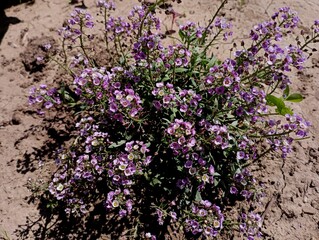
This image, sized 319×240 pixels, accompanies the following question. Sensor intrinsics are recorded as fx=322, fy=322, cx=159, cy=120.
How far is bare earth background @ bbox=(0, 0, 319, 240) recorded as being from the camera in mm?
3701

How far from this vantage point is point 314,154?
4168 millimetres

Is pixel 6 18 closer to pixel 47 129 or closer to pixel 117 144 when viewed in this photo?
pixel 47 129

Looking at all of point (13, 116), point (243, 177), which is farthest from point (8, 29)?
point (243, 177)

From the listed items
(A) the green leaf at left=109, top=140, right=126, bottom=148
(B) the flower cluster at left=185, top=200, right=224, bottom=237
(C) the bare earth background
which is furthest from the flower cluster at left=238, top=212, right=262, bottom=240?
(A) the green leaf at left=109, top=140, right=126, bottom=148

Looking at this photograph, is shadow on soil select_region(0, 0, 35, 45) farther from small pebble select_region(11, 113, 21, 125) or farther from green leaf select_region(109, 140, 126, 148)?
green leaf select_region(109, 140, 126, 148)

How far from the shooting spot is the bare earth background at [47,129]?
12.1 feet

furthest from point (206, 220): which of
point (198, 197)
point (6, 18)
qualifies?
point (6, 18)

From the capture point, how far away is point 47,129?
13.8ft

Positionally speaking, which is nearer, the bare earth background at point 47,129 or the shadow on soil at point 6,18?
the bare earth background at point 47,129

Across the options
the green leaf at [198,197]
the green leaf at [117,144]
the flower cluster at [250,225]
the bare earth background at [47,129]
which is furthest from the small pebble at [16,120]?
the flower cluster at [250,225]

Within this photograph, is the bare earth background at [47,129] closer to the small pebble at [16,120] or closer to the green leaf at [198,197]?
the small pebble at [16,120]

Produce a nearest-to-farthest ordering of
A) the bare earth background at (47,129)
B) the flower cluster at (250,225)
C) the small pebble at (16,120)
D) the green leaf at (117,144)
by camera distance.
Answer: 1. the flower cluster at (250,225)
2. the green leaf at (117,144)
3. the bare earth background at (47,129)
4. the small pebble at (16,120)

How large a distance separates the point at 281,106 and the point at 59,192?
7.74 feet

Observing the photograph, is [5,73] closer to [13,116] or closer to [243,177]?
[13,116]
